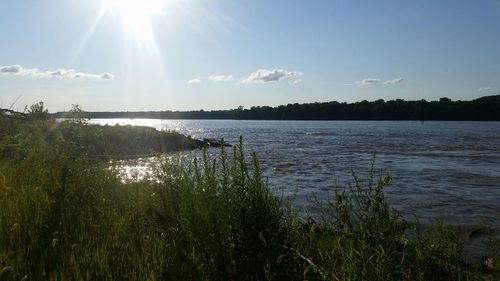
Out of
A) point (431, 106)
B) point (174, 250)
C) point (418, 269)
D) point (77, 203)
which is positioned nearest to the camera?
point (418, 269)

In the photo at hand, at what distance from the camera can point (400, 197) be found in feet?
49.4

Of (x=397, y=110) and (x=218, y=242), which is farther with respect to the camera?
(x=397, y=110)

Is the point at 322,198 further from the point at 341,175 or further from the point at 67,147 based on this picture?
the point at 67,147

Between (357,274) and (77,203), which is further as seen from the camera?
(77,203)

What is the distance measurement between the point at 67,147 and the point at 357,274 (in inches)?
264

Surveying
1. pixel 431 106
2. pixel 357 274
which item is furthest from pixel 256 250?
pixel 431 106

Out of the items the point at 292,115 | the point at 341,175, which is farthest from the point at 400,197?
the point at 292,115

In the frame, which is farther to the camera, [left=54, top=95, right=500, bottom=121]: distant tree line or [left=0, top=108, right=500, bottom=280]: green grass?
[left=54, top=95, right=500, bottom=121]: distant tree line

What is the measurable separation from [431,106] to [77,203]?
498ft

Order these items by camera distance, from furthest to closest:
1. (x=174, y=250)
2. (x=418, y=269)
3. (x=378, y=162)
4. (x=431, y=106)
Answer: (x=431, y=106) → (x=378, y=162) → (x=174, y=250) → (x=418, y=269)

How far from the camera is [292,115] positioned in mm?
180500

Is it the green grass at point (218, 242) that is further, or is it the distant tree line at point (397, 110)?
the distant tree line at point (397, 110)

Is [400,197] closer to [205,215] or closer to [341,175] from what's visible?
[341,175]

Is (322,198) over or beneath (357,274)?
beneath
